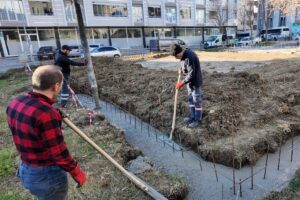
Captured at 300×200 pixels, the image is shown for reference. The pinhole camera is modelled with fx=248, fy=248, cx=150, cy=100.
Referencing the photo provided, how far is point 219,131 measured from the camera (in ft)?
13.5

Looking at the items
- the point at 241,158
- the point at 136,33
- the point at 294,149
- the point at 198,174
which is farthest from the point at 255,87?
the point at 136,33

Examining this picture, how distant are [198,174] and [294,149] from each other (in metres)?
1.66

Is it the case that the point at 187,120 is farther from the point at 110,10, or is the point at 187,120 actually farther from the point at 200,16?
the point at 200,16

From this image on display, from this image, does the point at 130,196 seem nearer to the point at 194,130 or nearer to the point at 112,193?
the point at 112,193

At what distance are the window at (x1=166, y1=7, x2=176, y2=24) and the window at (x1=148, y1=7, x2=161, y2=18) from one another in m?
1.71

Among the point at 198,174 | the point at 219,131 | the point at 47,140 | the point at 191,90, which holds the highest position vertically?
the point at 47,140

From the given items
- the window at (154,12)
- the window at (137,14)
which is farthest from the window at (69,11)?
the window at (154,12)

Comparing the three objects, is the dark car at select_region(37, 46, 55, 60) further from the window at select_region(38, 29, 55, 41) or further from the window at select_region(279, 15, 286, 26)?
the window at select_region(279, 15, 286, 26)

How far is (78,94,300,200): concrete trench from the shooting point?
118 inches

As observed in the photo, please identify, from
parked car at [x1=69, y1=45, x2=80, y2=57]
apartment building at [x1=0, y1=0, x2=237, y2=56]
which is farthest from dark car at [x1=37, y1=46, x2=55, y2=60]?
apartment building at [x1=0, y1=0, x2=237, y2=56]

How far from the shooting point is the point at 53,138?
66.7 inches

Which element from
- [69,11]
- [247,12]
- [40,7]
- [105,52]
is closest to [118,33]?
[69,11]

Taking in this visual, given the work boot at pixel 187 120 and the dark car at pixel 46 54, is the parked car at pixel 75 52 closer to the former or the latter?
the dark car at pixel 46 54

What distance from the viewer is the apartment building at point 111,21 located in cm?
2550
